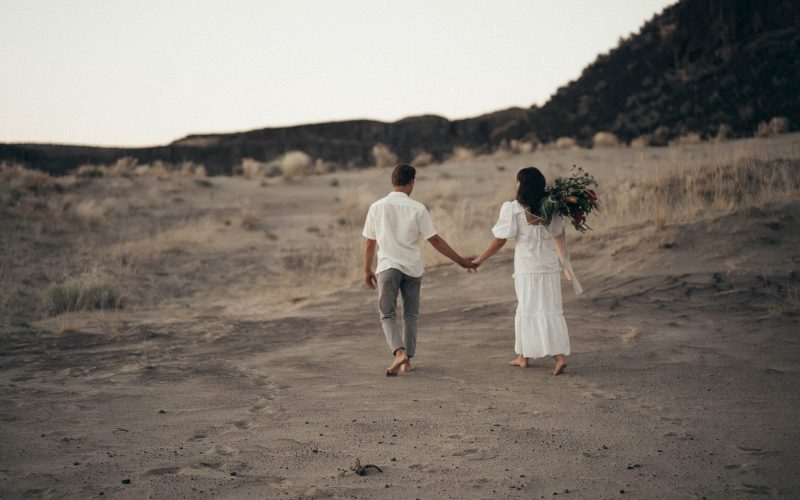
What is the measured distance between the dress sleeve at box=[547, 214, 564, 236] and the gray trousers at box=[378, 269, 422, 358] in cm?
128

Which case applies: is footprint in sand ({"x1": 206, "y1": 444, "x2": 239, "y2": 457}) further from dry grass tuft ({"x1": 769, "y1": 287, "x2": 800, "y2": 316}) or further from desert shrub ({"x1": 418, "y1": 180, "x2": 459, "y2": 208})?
desert shrub ({"x1": 418, "y1": 180, "x2": 459, "y2": 208})

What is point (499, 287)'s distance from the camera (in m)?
10.4

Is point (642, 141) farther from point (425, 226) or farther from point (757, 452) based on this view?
point (757, 452)

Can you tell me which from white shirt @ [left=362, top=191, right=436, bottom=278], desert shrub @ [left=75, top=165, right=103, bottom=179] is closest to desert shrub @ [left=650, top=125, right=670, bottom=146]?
desert shrub @ [left=75, top=165, right=103, bottom=179]

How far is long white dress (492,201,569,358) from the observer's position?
6.23 meters

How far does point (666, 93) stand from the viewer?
41969 millimetres

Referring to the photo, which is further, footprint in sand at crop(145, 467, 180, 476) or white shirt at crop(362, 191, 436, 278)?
white shirt at crop(362, 191, 436, 278)

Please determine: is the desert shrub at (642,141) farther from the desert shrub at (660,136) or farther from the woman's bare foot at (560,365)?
the woman's bare foot at (560,365)

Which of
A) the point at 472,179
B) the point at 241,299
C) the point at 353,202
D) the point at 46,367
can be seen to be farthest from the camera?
the point at 472,179

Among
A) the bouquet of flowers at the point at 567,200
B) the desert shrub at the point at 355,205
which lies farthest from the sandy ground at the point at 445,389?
the desert shrub at the point at 355,205

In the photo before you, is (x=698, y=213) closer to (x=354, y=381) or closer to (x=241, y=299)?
(x=354, y=381)

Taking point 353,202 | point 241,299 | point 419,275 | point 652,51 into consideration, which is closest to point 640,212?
point 419,275

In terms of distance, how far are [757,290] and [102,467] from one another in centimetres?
732

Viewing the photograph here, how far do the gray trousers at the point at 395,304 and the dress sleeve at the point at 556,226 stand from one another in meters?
1.28
